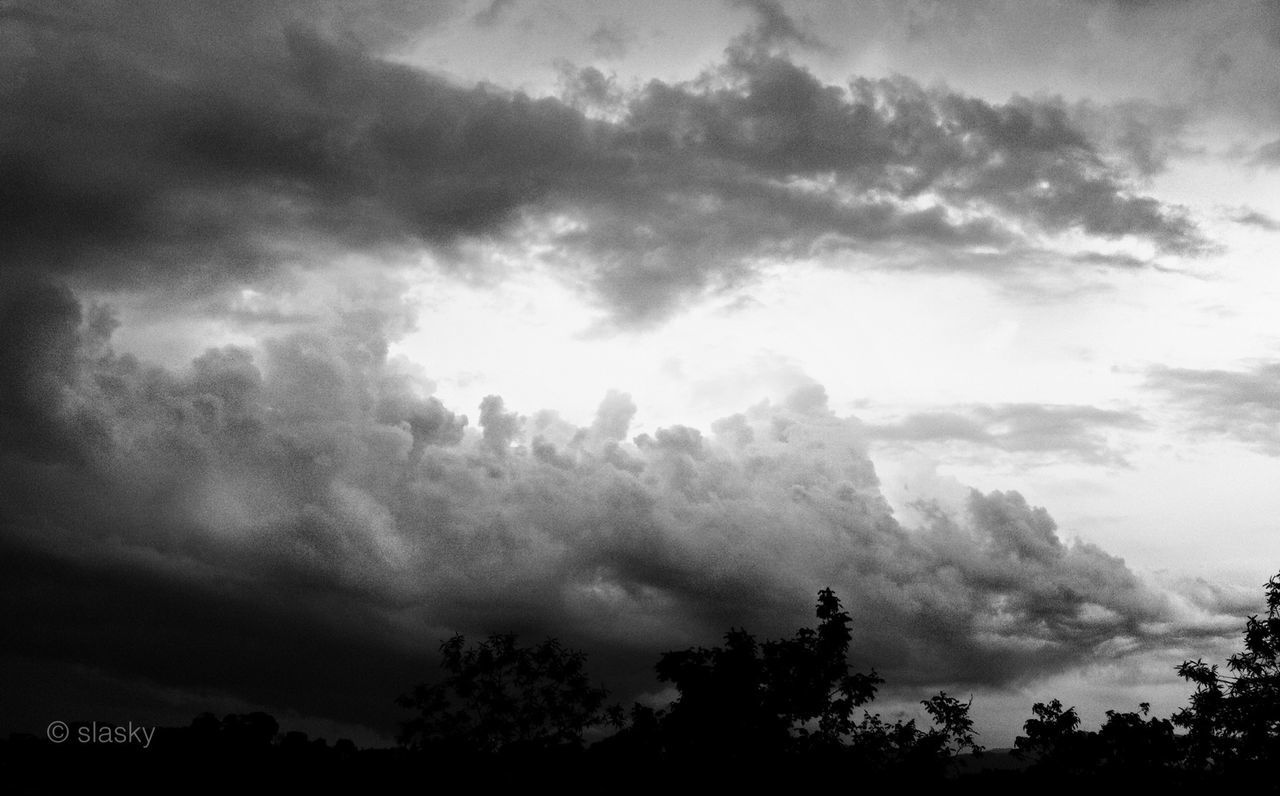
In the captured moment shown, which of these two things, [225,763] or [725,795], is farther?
[725,795]

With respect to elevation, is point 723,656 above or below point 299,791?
above

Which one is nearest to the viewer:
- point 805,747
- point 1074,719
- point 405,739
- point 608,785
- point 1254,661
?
point 608,785

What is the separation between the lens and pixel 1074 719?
67.5 meters

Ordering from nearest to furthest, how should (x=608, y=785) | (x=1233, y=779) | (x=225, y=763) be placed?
Result: (x=225, y=763) < (x=608, y=785) < (x=1233, y=779)

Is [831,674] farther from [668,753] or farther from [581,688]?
[581,688]

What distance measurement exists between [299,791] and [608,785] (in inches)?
452

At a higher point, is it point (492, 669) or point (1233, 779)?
point (492, 669)

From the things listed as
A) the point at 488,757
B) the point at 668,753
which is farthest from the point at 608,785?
the point at 668,753

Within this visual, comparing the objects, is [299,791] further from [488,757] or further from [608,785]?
[608,785]

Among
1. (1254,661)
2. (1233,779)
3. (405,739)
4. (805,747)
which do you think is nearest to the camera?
(1233,779)

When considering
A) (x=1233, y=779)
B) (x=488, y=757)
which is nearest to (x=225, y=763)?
(x=488, y=757)

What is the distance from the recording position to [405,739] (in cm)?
6156

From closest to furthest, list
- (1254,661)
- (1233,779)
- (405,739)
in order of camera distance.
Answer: (1233,779), (1254,661), (405,739)

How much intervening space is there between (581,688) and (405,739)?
10329 millimetres
